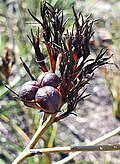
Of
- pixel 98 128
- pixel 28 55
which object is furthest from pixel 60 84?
pixel 98 128

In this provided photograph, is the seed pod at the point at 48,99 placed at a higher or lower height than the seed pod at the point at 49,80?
lower

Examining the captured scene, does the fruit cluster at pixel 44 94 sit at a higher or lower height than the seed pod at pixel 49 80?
lower

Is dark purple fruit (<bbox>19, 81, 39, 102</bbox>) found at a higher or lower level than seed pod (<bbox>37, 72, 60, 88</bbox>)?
lower

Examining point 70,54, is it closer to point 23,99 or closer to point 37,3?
point 23,99

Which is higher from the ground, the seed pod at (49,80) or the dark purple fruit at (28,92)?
the seed pod at (49,80)

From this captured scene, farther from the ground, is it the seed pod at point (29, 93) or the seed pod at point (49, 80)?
the seed pod at point (49, 80)
